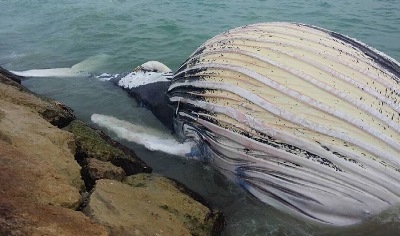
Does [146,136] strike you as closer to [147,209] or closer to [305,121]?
[147,209]

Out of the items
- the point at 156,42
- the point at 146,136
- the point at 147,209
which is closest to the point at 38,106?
the point at 146,136

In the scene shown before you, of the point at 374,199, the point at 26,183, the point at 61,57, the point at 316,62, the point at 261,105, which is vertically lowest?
the point at 61,57

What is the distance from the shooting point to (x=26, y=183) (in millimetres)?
3148

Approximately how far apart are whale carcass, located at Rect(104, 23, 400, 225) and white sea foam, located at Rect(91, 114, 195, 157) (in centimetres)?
54

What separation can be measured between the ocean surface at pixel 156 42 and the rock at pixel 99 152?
1.83ft

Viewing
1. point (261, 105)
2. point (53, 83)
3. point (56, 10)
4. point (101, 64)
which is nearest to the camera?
point (261, 105)

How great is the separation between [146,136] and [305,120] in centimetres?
265

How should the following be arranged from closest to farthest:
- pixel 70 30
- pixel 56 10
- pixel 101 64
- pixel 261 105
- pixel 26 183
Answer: pixel 26 183 < pixel 261 105 < pixel 101 64 < pixel 70 30 < pixel 56 10

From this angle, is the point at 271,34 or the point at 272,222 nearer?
the point at 272,222

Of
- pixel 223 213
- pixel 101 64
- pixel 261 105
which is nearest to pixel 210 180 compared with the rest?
pixel 223 213

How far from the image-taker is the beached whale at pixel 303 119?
388 centimetres

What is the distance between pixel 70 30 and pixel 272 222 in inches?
426

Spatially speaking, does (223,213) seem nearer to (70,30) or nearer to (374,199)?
(374,199)

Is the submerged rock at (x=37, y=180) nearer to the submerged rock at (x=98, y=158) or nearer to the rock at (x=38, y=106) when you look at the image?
the submerged rock at (x=98, y=158)
